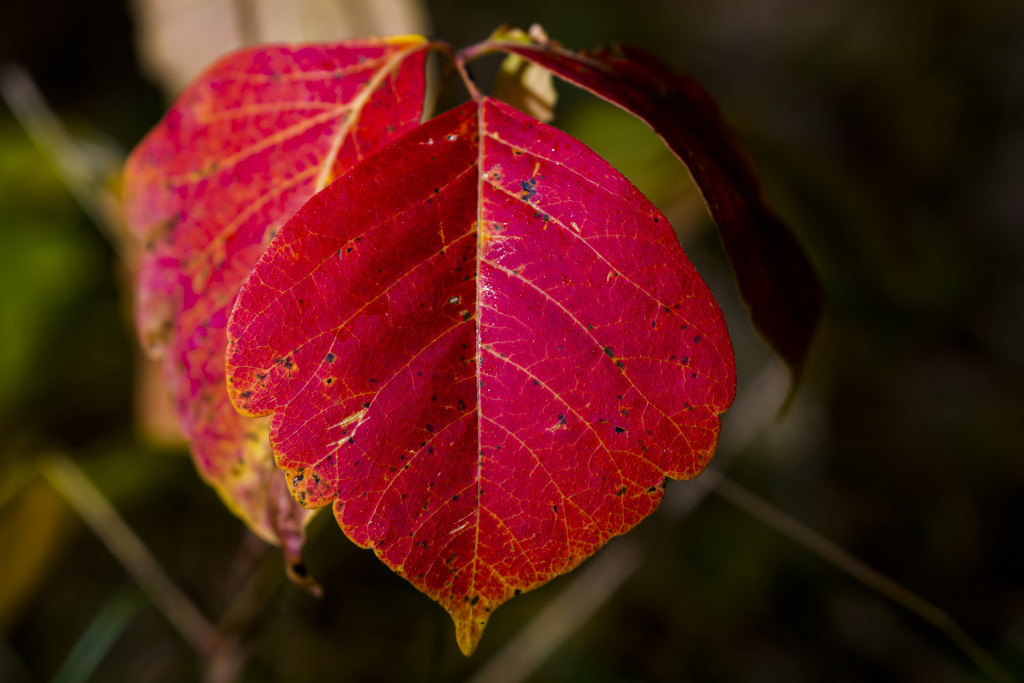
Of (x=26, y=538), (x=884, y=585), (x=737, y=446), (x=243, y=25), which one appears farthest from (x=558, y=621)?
(x=243, y=25)

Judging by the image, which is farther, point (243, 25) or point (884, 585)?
point (243, 25)

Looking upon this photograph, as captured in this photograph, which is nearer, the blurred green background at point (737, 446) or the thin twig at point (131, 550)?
the thin twig at point (131, 550)

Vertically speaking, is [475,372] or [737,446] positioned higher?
[475,372]

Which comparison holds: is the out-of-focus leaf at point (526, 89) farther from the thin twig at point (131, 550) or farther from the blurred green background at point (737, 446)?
the thin twig at point (131, 550)

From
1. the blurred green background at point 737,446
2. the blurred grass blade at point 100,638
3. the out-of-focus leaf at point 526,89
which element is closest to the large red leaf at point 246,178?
the out-of-focus leaf at point 526,89

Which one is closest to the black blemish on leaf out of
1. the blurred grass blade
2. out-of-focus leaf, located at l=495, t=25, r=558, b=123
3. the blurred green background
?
out-of-focus leaf, located at l=495, t=25, r=558, b=123

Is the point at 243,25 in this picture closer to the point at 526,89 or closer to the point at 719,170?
the point at 526,89
